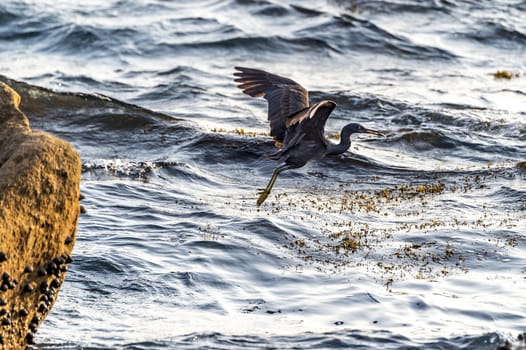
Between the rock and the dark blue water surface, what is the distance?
1.20 m

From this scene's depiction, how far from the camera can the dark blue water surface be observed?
840 centimetres

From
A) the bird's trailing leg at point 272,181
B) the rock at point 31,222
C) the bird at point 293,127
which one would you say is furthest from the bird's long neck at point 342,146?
the rock at point 31,222

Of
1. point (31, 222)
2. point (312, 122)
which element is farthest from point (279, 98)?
point (31, 222)

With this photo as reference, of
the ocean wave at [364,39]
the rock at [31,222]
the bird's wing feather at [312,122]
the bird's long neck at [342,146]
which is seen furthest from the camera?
the ocean wave at [364,39]

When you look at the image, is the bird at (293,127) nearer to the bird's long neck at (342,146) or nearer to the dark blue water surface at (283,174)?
the bird's long neck at (342,146)

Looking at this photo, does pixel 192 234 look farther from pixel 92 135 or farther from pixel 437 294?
pixel 92 135

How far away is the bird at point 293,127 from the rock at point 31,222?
3.29m

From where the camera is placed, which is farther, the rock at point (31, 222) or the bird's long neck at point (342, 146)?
the bird's long neck at point (342, 146)

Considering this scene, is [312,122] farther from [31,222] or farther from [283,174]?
[31,222]

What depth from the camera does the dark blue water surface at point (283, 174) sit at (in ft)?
27.6

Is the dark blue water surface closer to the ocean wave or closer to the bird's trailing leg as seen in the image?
the ocean wave

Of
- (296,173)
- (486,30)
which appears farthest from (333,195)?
(486,30)

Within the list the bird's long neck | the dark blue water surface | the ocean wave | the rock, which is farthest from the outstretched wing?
the ocean wave

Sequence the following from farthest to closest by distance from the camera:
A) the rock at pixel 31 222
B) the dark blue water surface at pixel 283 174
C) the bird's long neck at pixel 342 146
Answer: the bird's long neck at pixel 342 146, the dark blue water surface at pixel 283 174, the rock at pixel 31 222
